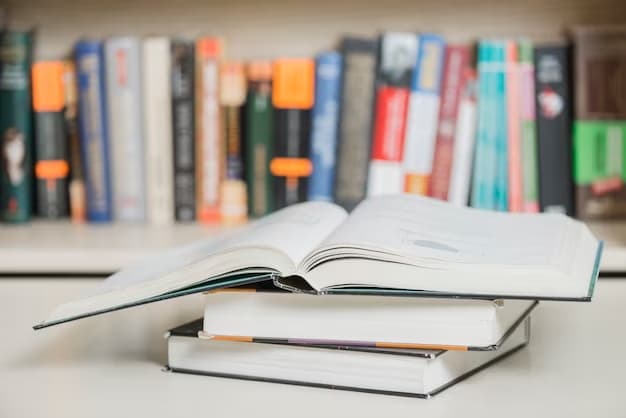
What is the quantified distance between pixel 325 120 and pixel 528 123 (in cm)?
37

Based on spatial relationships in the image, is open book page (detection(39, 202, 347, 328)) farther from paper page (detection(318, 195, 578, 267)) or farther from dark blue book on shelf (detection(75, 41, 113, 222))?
dark blue book on shelf (detection(75, 41, 113, 222))

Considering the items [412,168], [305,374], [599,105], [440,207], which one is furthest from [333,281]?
Answer: [599,105]

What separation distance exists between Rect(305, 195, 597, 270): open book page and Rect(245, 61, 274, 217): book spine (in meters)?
0.85

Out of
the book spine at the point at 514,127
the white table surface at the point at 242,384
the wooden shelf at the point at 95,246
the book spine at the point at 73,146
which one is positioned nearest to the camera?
the white table surface at the point at 242,384

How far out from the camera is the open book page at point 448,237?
656 mm

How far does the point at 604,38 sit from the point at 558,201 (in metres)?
0.31

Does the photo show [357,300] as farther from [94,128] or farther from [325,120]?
[94,128]

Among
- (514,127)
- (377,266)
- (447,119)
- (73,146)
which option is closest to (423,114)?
(447,119)

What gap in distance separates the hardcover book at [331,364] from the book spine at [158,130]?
1013mm

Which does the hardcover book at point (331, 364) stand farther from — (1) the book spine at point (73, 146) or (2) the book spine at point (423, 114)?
(1) the book spine at point (73, 146)

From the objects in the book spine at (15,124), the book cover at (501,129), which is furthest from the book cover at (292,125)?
the book spine at (15,124)

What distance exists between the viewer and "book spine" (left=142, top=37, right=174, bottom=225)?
170cm

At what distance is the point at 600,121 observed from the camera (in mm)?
1652

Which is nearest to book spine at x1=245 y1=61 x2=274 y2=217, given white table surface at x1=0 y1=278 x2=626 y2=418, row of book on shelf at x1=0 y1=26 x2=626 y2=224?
row of book on shelf at x1=0 y1=26 x2=626 y2=224
